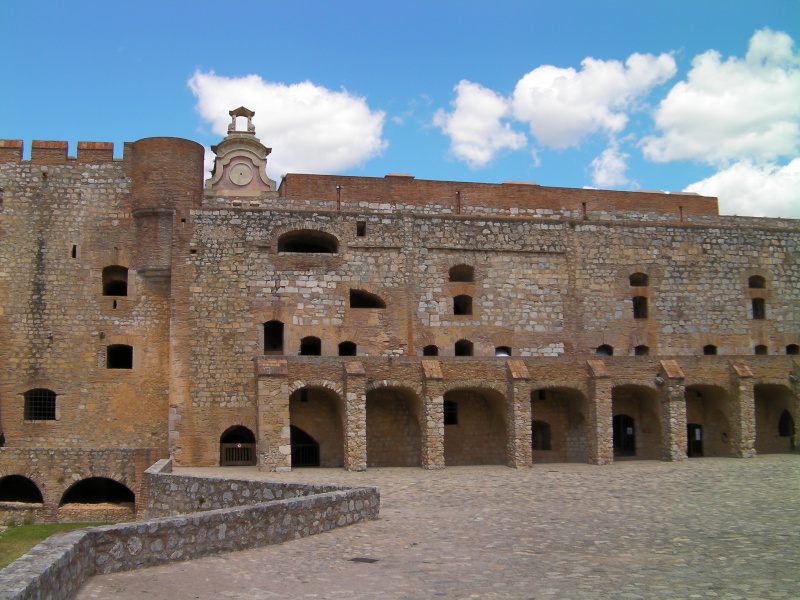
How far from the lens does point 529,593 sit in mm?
8234

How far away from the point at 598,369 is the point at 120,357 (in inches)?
647

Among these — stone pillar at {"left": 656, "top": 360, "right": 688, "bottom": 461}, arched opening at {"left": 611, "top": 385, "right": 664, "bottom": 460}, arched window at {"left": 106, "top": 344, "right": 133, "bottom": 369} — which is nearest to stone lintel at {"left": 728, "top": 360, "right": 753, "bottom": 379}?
stone pillar at {"left": 656, "top": 360, "right": 688, "bottom": 461}

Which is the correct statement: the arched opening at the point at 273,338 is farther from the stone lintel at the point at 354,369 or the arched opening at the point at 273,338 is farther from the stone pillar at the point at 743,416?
the stone pillar at the point at 743,416

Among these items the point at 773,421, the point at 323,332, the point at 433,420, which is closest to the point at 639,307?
the point at 773,421

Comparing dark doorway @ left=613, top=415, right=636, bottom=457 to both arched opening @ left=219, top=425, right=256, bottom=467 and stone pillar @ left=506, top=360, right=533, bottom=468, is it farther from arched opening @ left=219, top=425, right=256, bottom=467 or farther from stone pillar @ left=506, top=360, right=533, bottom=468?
arched opening @ left=219, top=425, right=256, bottom=467

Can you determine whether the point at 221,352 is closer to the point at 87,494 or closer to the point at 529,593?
the point at 87,494

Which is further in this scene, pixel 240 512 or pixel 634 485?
pixel 634 485

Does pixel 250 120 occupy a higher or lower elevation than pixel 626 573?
higher

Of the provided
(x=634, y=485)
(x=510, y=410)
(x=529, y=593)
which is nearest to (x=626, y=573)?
(x=529, y=593)

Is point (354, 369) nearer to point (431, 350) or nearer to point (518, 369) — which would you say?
point (518, 369)

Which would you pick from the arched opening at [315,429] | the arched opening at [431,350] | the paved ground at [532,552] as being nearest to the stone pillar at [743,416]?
the paved ground at [532,552]

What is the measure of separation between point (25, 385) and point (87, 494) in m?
4.14

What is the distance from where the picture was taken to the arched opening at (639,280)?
30.3 m

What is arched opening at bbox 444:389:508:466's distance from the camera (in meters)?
26.3
